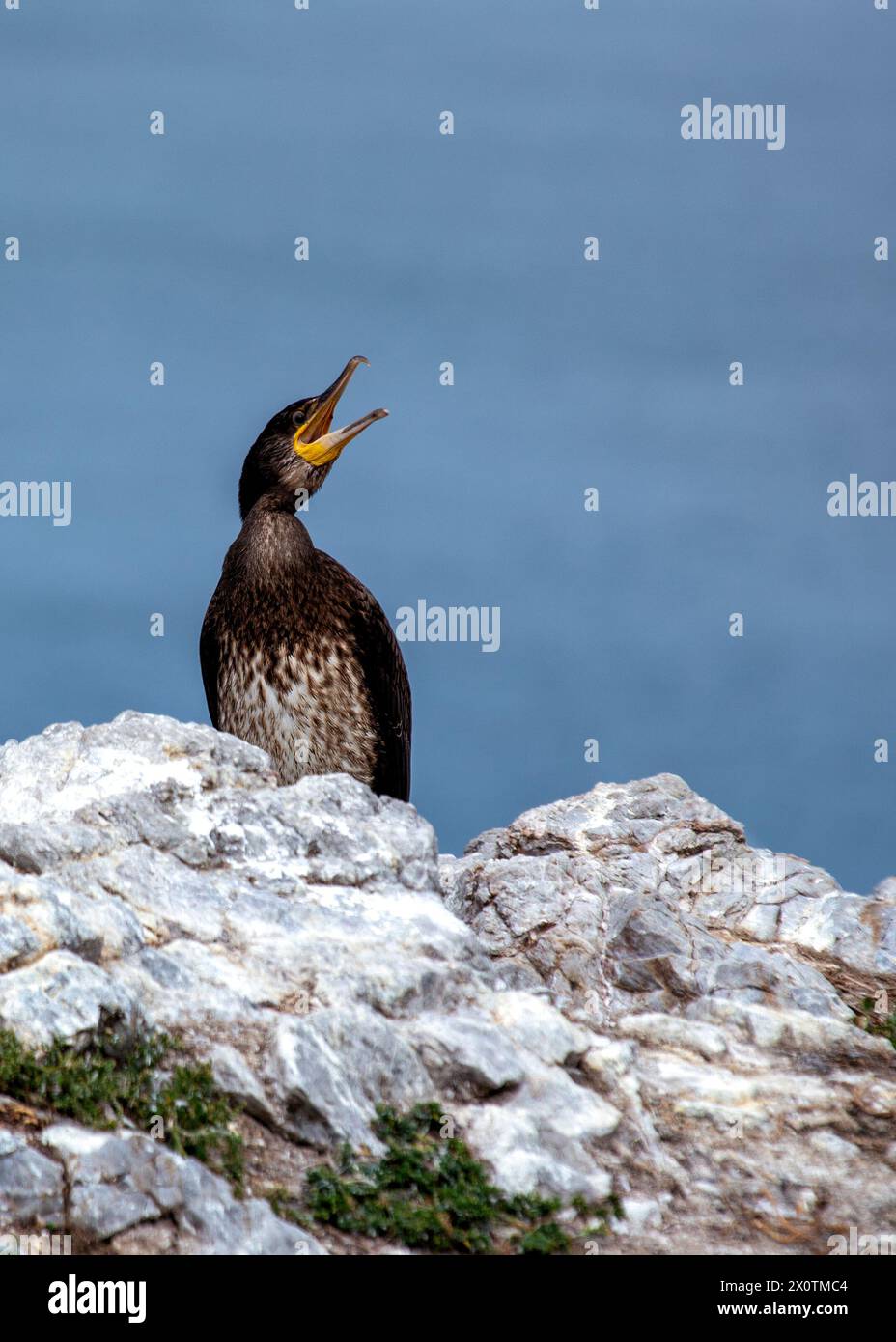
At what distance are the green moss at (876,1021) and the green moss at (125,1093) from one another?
460 centimetres

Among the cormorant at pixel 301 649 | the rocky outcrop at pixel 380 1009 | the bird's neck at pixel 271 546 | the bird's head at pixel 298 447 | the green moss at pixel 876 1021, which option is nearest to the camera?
the rocky outcrop at pixel 380 1009

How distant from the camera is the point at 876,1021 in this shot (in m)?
9.98

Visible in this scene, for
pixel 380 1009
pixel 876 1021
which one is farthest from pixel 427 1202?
pixel 876 1021

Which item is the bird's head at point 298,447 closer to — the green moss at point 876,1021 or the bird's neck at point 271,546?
the bird's neck at point 271,546

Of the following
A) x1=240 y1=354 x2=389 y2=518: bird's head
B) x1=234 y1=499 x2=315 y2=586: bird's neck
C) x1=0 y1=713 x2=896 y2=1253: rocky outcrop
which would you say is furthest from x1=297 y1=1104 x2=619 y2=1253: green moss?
x1=240 y1=354 x2=389 y2=518: bird's head

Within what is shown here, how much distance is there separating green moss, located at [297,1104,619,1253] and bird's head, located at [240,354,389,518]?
6584mm

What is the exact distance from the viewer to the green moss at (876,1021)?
9781 millimetres

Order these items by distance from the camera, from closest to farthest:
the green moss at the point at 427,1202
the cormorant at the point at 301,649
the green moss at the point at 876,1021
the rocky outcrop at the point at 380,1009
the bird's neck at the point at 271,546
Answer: the green moss at the point at 427,1202, the rocky outcrop at the point at 380,1009, the green moss at the point at 876,1021, the cormorant at the point at 301,649, the bird's neck at the point at 271,546

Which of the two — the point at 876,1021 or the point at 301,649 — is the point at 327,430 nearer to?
the point at 301,649

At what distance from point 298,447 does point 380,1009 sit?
598cm

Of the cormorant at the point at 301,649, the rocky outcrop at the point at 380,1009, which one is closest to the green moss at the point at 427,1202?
the rocky outcrop at the point at 380,1009
